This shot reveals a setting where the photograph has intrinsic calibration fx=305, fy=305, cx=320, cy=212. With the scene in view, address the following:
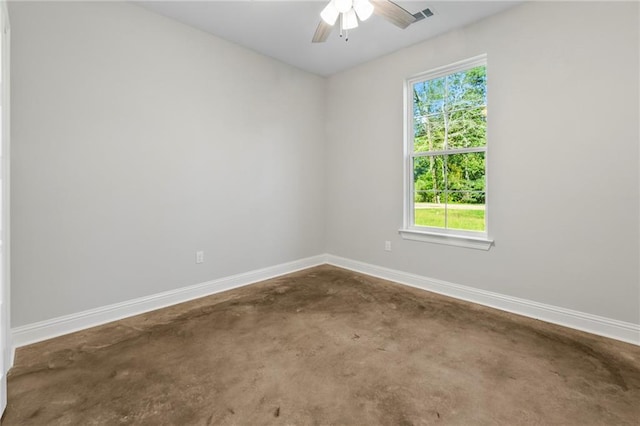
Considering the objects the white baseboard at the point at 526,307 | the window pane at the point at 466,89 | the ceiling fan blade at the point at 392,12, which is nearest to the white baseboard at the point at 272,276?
the white baseboard at the point at 526,307

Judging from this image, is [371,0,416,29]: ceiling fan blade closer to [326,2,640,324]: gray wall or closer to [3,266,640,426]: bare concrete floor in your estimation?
[326,2,640,324]: gray wall

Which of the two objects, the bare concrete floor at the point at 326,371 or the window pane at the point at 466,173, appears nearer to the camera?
the bare concrete floor at the point at 326,371

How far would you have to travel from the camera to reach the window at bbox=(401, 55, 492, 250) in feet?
10.3

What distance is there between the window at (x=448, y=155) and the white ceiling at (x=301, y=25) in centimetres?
46

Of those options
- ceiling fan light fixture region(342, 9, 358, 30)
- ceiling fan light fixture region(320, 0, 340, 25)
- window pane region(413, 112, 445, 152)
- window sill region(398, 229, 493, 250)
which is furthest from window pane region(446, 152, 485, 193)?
ceiling fan light fixture region(320, 0, 340, 25)

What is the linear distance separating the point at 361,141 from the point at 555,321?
2.82m

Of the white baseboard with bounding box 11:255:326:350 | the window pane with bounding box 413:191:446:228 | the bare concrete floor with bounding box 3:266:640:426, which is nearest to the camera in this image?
the bare concrete floor with bounding box 3:266:640:426

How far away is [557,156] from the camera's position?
2592 millimetres

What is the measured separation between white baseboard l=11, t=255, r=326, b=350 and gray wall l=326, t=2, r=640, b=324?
6.69 feet

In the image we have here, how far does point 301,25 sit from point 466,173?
2.28m

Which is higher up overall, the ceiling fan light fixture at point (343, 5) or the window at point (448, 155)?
the ceiling fan light fixture at point (343, 5)

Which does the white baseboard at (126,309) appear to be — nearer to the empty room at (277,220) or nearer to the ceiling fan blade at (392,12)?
the empty room at (277,220)

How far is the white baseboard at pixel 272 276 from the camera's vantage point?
230cm

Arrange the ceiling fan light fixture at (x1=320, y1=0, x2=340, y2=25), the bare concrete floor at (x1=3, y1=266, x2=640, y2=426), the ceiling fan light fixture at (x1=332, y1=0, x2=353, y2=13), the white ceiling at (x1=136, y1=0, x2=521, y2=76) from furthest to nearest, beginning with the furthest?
1. the white ceiling at (x1=136, y1=0, x2=521, y2=76)
2. the ceiling fan light fixture at (x1=320, y1=0, x2=340, y2=25)
3. the ceiling fan light fixture at (x1=332, y1=0, x2=353, y2=13)
4. the bare concrete floor at (x1=3, y1=266, x2=640, y2=426)
